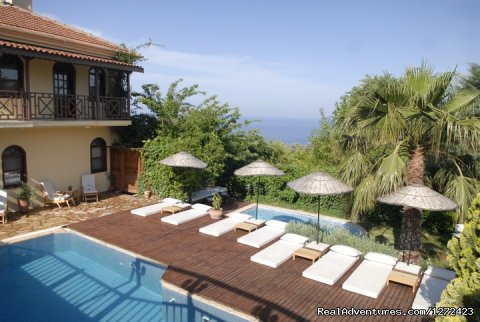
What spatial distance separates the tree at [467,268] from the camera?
13.9 ft

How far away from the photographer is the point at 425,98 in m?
8.95

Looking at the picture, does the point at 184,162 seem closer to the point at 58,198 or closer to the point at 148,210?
the point at 148,210

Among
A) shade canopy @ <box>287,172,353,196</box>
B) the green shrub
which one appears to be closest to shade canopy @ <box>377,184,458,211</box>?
shade canopy @ <box>287,172,353,196</box>

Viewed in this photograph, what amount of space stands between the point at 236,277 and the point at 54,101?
10.9m

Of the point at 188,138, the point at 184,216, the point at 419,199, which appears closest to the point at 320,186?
the point at 419,199

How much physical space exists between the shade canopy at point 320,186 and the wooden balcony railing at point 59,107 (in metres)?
10.1

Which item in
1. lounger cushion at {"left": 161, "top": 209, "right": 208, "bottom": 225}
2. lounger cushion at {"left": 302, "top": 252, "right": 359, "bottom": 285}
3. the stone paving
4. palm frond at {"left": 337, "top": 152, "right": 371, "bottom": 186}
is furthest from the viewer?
lounger cushion at {"left": 161, "top": 209, "right": 208, "bottom": 225}

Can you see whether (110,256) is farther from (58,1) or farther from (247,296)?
(58,1)

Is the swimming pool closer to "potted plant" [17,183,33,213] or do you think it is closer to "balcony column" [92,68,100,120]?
"balcony column" [92,68,100,120]

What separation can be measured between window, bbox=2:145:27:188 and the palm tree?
12304 mm

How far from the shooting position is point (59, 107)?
15.1m

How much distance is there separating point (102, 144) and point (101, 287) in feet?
33.0

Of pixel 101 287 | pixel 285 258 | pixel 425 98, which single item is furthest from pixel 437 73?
pixel 101 287

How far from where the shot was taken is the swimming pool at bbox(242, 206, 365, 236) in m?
14.6
